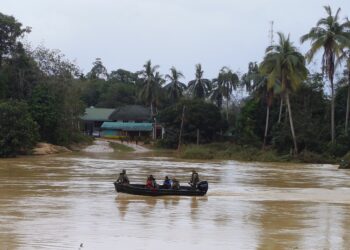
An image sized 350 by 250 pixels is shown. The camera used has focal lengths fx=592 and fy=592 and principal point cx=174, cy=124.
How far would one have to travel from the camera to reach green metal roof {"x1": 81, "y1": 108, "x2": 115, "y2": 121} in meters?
91.2

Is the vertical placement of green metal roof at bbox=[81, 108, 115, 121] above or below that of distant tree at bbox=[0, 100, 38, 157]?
above

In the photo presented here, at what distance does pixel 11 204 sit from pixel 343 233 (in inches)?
468

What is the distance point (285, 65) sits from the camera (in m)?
51.7

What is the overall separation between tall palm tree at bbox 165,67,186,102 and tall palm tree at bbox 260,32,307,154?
34424 mm

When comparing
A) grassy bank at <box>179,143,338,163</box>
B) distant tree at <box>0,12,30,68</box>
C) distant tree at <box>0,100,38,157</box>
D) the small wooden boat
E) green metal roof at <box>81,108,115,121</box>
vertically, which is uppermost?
distant tree at <box>0,12,30,68</box>

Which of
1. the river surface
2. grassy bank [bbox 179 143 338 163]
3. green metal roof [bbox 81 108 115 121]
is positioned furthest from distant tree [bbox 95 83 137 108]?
the river surface

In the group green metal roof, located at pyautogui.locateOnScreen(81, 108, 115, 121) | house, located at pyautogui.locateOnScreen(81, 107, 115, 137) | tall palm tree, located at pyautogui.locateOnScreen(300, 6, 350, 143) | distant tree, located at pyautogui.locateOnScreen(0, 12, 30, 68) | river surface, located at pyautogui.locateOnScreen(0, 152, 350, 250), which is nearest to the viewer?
river surface, located at pyautogui.locateOnScreen(0, 152, 350, 250)

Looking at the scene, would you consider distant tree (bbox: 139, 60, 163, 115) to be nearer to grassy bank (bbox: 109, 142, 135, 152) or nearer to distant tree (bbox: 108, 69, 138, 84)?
grassy bank (bbox: 109, 142, 135, 152)

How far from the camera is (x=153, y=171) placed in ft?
129

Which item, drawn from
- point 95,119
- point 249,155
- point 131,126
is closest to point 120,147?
point 131,126

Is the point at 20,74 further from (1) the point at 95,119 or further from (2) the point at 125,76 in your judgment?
(2) the point at 125,76

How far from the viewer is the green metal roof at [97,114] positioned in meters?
91.2

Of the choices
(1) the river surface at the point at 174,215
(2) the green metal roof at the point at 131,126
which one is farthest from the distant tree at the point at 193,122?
(1) the river surface at the point at 174,215

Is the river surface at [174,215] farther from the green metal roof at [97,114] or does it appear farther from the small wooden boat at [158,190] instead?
the green metal roof at [97,114]
